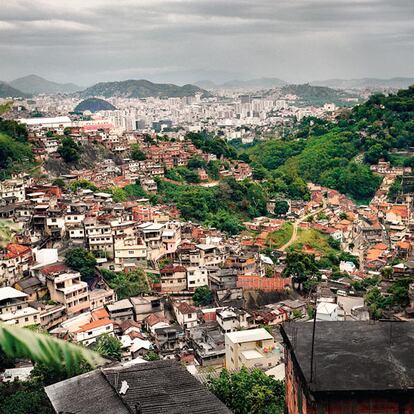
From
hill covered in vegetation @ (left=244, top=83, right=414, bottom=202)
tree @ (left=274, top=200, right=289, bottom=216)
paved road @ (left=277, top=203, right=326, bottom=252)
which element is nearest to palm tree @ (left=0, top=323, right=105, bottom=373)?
paved road @ (left=277, top=203, right=326, bottom=252)

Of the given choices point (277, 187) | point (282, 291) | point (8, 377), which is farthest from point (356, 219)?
point (8, 377)

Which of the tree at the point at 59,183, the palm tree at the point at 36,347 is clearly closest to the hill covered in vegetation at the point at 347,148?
the tree at the point at 59,183

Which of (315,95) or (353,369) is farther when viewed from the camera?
(315,95)

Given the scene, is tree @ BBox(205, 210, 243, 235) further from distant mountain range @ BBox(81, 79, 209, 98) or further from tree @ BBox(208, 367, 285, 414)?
distant mountain range @ BBox(81, 79, 209, 98)

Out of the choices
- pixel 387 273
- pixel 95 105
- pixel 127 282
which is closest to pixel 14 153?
pixel 127 282

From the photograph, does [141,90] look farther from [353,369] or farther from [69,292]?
[353,369]

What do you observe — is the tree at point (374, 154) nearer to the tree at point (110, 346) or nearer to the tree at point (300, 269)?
the tree at point (300, 269)
